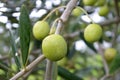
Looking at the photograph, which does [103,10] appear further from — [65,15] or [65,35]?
[65,15]

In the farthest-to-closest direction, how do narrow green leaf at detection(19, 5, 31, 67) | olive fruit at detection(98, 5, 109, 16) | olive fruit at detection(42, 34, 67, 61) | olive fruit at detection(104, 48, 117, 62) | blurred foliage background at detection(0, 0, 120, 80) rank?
olive fruit at detection(104, 48, 117, 62), olive fruit at detection(98, 5, 109, 16), blurred foliage background at detection(0, 0, 120, 80), narrow green leaf at detection(19, 5, 31, 67), olive fruit at detection(42, 34, 67, 61)

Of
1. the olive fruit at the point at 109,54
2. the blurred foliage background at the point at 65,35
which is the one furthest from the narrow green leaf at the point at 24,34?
the olive fruit at the point at 109,54

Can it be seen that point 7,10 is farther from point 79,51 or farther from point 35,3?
point 79,51

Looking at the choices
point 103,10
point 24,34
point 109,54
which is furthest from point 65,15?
point 109,54

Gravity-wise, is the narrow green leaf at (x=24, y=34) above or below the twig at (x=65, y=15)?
below

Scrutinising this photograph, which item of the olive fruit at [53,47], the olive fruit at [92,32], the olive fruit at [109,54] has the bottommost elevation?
the olive fruit at [109,54]

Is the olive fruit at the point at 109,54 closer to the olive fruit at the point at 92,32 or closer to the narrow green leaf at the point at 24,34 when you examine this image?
the olive fruit at the point at 92,32

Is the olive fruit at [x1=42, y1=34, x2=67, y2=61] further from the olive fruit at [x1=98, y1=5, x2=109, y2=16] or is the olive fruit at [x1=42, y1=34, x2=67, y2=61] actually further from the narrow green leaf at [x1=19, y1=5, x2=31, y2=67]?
the olive fruit at [x1=98, y1=5, x2=109, y2=16]

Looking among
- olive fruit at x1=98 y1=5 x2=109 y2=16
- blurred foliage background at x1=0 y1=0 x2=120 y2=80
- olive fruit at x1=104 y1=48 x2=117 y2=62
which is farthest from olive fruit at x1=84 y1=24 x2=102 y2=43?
olive fruit at x1=104 y1=48 x2=117 y2=62

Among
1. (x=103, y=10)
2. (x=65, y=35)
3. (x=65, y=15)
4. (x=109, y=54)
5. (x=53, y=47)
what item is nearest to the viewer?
(x=53, y=47)

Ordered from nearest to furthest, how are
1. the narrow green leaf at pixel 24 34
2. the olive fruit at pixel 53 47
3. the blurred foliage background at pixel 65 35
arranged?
1. the olive fruit at pixel 53 47
2. the narrow green leaf at pixel 24 34
3. the blurred foliage background at pixel 65 35

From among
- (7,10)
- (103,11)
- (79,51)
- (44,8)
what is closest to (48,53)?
(7,10)
